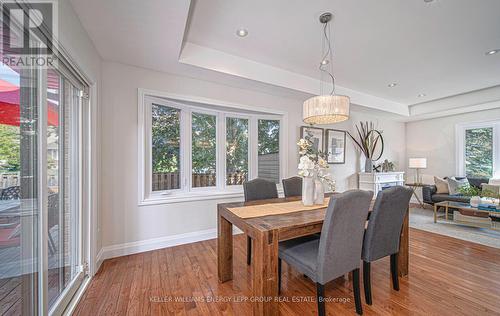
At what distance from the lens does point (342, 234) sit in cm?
145

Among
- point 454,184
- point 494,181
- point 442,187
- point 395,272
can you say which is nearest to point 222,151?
point 395,272

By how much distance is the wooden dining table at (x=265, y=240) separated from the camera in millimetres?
1342

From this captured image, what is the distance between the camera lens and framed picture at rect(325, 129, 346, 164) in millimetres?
4371

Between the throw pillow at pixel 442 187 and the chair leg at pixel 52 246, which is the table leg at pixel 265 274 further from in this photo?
the throw pillow at pixel 442 187

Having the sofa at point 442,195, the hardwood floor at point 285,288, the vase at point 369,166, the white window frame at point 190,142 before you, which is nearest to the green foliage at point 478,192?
the sofa at point 442,195

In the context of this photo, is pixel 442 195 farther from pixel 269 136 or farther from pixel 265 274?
pixel 265 274

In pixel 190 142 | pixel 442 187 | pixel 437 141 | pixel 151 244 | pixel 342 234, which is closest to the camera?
pixel 342 234

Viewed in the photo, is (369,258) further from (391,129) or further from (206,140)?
(391,129)

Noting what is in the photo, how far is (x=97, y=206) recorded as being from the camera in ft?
7.36

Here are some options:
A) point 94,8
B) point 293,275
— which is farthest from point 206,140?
point 293,275

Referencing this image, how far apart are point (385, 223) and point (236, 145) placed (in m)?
2.42

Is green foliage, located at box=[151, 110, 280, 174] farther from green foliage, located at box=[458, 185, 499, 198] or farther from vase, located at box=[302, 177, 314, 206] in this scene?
green foliage, located at box=[458, 185, 499, 198]

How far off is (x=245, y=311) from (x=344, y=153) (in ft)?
13.1

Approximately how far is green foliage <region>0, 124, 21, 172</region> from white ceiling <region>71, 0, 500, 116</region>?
3.78 feet
